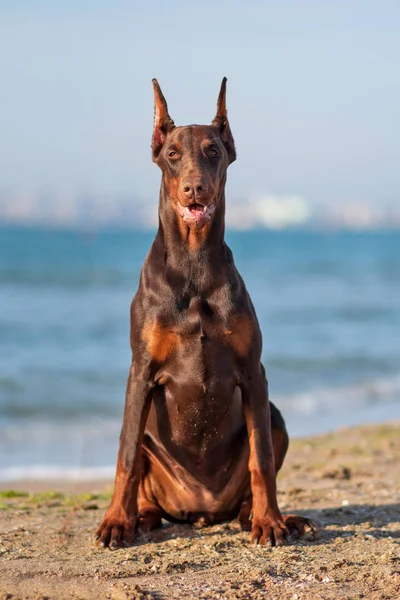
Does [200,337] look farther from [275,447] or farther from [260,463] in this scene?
[275,447]

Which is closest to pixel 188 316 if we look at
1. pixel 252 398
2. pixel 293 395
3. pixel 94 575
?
pixel 252 398

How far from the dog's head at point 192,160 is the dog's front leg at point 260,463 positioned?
898 millimetres

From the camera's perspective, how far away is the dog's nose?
4.57 m

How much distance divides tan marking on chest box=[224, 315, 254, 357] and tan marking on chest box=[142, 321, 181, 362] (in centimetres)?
26

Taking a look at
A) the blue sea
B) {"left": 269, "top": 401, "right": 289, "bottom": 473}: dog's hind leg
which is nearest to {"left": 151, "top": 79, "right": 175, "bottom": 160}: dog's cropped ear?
{"left": 269, "top": 401, "right": 289, "bottom": 473}: dog's hind leg

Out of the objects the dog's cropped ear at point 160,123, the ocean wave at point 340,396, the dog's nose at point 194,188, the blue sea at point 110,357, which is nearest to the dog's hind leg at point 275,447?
the dog's nose at point 194,188

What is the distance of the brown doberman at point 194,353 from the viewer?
4.76 m

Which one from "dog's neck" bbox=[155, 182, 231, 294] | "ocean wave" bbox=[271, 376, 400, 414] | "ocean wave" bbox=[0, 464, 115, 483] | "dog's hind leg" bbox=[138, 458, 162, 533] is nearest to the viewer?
"dog's neck" bbox=[155, 182, 231, 294]

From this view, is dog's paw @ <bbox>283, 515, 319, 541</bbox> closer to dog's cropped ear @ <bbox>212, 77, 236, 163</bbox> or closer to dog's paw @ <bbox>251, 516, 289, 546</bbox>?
dog's paw @ <bbox>251, 516, 289, 546</bbox>

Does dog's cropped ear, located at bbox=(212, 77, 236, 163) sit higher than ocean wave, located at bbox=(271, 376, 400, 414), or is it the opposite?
dog's cropped ear, located at bbox=(212, 77, 236, 163)

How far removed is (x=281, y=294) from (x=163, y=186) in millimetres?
24149

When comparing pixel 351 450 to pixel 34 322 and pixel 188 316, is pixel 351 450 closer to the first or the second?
pixel 188 316

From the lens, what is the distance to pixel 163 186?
4.97 meters

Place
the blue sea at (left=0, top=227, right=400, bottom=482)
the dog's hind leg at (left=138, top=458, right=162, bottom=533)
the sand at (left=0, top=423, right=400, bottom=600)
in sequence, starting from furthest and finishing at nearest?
the blue sea at (left=0, top=227, right=400, bottom=482) < the dog's hind leg at (left=138, top=458, right=162, bottom=533) < the sand at (left=0, top=423, right=400, bottom=600)
